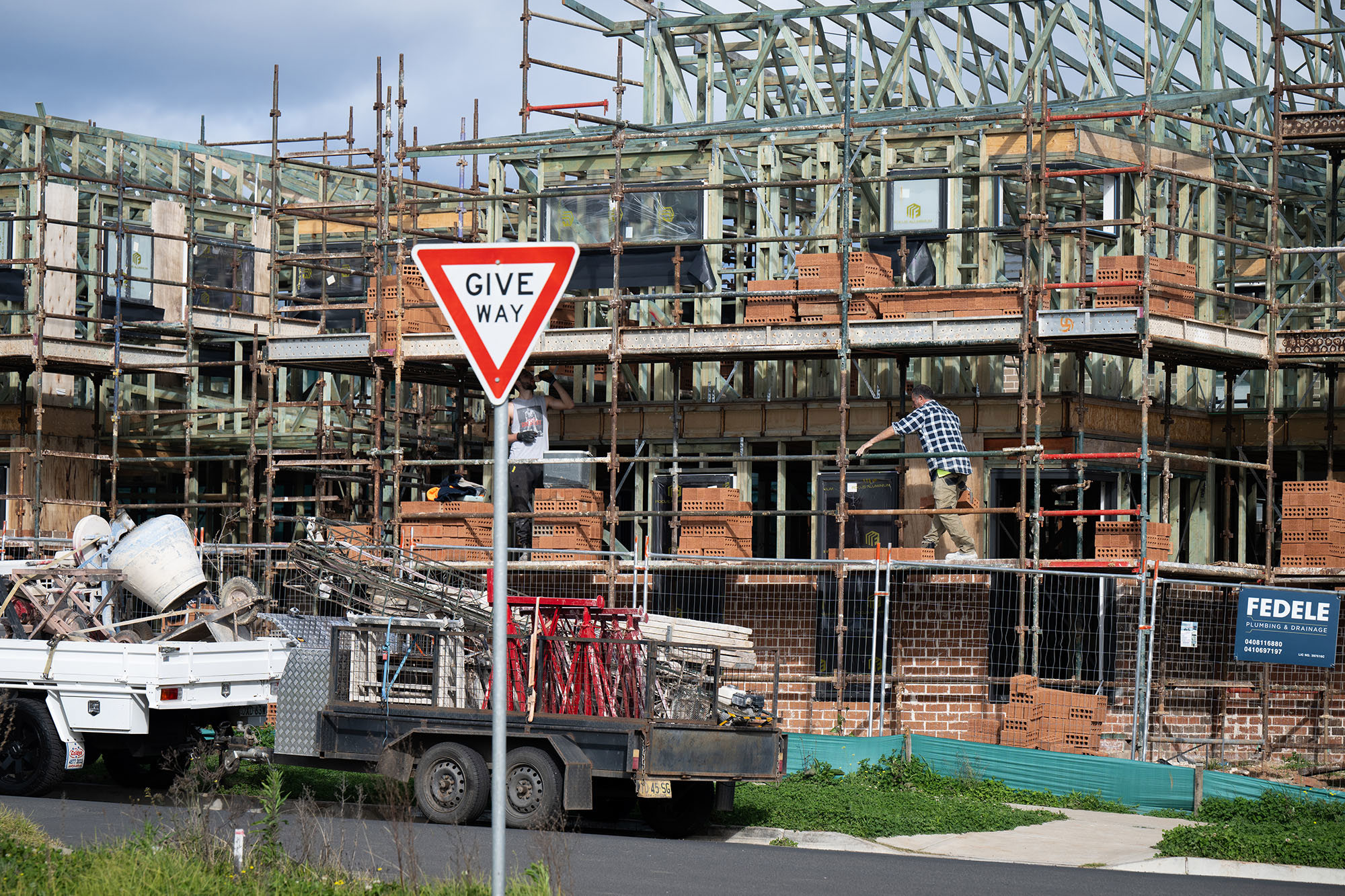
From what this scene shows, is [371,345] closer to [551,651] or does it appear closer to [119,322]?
[119,322]

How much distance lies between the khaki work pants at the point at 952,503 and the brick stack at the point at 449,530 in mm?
5972

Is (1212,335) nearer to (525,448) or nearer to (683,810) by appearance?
(525,448)

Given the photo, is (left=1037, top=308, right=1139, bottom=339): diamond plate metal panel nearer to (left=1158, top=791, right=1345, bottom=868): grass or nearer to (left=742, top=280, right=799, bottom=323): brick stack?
(left=742, top=280, right=799, bottom=323): brick stack

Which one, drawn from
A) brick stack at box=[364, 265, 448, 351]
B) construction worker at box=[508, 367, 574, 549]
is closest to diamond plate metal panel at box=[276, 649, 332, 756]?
construction worker at box=[508, 367, 574, 549]

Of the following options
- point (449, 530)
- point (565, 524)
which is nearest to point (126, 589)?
point (449, 530)

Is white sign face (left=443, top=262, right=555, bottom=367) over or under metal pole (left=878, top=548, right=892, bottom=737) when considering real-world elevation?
over

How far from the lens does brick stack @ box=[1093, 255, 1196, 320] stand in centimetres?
2155

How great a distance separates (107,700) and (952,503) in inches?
401

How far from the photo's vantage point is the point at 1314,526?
22109 mm

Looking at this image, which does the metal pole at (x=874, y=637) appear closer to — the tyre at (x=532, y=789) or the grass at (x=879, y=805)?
the grass at (x=879, y=805)

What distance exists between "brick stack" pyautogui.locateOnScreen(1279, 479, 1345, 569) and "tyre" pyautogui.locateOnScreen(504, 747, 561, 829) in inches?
457

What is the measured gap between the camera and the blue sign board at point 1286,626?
736 inches

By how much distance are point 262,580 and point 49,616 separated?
26.3 feet

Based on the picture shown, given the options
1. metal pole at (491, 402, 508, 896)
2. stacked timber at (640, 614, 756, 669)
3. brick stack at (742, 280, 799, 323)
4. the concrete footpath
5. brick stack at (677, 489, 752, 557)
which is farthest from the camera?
brick stack at (742, 280, 799, 323)
